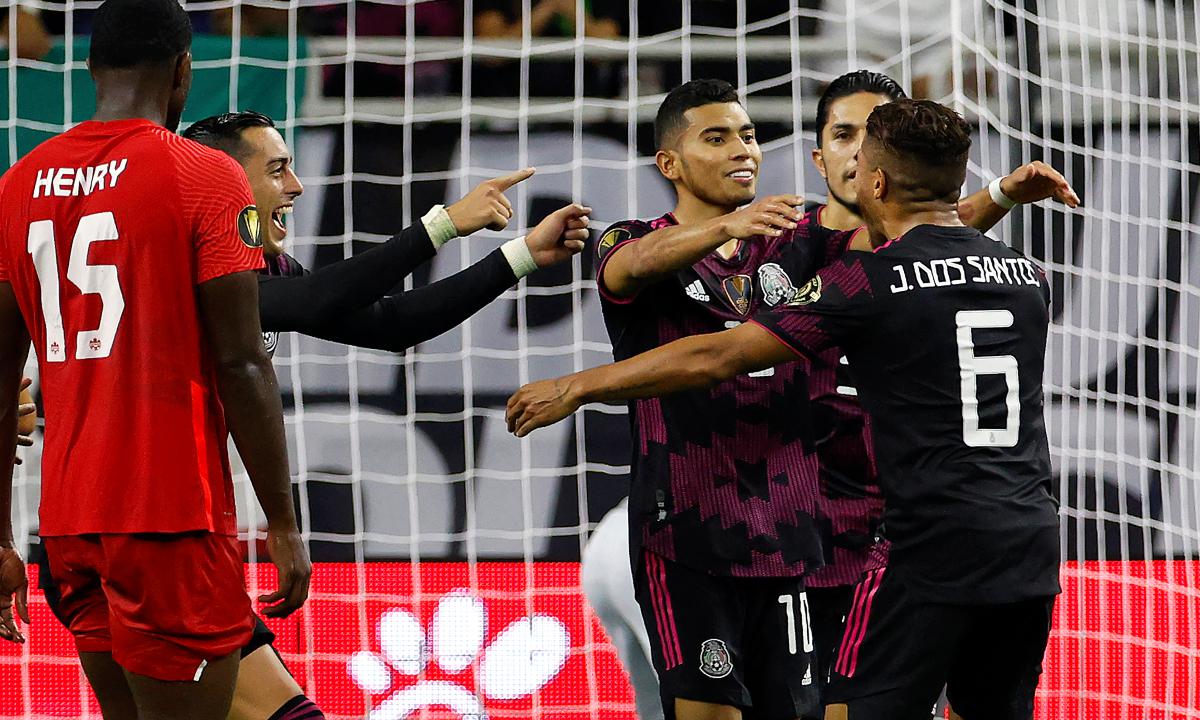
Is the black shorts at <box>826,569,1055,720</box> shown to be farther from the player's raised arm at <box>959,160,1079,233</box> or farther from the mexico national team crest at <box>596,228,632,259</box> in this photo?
the player's raised arm at <box>959,160,1079,233</box>

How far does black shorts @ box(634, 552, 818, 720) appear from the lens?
360 centimetres

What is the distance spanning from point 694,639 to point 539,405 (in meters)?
0.75

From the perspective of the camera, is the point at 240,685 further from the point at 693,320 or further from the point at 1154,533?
the point at 1154,533

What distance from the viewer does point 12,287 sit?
276cm

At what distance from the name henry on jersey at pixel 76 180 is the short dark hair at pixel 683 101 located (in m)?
1.83

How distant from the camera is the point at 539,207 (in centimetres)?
739

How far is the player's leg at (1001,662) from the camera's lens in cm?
315

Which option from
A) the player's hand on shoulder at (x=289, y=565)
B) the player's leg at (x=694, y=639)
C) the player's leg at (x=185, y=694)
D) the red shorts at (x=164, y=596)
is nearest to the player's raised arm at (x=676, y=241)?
the player's leg at (x=694, y=639)

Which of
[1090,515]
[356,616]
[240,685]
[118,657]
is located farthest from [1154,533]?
[118,657]

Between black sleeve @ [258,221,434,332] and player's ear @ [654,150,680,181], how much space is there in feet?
2.63

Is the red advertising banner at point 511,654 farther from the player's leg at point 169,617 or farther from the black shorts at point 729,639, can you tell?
the player's leg at point 169,617

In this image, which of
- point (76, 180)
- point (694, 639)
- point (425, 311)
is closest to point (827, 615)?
Result: point (694, 639)

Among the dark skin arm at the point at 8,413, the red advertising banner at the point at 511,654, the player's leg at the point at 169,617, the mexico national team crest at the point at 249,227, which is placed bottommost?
the red advertising banner at the point at 511,654

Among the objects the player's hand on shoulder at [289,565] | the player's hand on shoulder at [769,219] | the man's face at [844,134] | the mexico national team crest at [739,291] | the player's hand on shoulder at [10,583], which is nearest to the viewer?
the player's hand on shoulder at [289,565]
